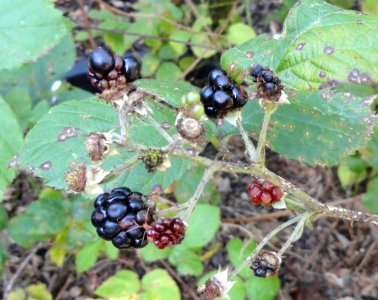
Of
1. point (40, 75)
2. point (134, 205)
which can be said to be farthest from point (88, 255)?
point (134, 205)

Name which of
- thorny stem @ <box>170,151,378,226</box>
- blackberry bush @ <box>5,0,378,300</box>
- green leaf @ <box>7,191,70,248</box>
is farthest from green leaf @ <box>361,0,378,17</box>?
green leaf @ <box>7,191,70,248</box>

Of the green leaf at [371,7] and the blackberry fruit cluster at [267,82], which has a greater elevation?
the blackberry fruit cluster at [267,82]

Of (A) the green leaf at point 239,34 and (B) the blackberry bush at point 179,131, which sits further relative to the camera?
(A) the green leaf at point 239,34

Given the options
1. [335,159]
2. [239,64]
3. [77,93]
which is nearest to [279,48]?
[239,64]

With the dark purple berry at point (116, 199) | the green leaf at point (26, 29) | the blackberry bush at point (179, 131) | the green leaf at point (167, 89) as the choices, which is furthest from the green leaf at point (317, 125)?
the green leaf at point (26, 29)

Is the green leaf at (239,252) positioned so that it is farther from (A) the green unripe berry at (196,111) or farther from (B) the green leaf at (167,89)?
(A) the green unripe berry at (196,111)
